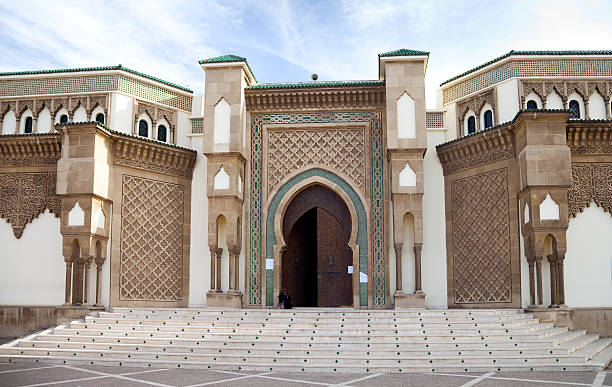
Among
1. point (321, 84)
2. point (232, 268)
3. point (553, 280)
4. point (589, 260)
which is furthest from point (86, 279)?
point (589, 260)

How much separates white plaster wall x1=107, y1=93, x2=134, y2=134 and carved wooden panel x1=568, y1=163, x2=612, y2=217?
7241 millimetres

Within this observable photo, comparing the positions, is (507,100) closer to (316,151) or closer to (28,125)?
(316,151)

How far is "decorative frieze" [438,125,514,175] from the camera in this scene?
33.7 ft

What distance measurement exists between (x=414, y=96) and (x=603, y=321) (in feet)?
14.8

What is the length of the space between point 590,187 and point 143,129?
7.38 meters

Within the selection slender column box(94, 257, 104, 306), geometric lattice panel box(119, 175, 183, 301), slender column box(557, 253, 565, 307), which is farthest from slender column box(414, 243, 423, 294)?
slender column box(94, 257, 104, 306)

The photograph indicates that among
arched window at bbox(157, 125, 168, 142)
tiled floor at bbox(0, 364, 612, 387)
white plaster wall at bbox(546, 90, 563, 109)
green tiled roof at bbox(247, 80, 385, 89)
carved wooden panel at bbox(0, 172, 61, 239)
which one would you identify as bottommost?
tiled floor at bbox(0, 364, 612, 387)

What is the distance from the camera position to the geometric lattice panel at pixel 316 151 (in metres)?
11.3

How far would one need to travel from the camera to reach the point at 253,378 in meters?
6.72

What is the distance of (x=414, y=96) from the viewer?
10828mm

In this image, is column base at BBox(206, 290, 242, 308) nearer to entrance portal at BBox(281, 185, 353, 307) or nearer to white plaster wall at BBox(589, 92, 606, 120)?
entrance portal at BBox(281, 185, 353, 307)

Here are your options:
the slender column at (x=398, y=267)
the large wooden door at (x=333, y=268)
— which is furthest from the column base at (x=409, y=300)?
the large wooden door at (x=333, y=268)

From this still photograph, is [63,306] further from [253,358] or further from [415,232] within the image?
[415,232]

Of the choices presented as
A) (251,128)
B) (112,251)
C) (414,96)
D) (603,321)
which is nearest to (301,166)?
(251,128)
